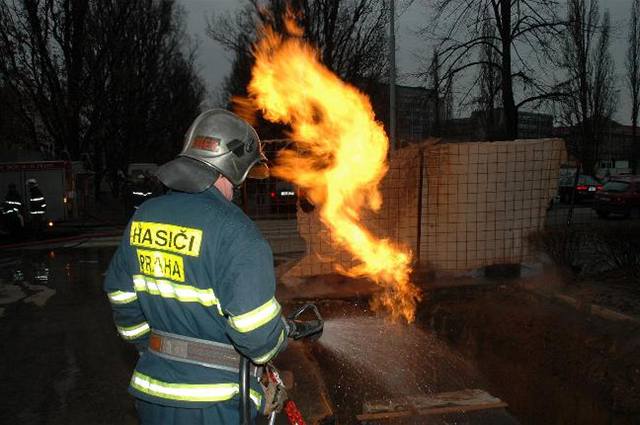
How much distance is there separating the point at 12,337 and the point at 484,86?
15272 millimetres

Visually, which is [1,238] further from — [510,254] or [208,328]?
[208,328]

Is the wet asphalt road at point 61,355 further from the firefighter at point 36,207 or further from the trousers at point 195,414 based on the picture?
the firefighter at point 36,207

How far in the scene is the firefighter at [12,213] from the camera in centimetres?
1573

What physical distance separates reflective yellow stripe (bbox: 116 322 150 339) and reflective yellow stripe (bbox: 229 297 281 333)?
754 millimetres

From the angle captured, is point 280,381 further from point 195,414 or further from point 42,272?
point 42,272

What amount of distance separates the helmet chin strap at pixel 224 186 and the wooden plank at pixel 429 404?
8.53 feet

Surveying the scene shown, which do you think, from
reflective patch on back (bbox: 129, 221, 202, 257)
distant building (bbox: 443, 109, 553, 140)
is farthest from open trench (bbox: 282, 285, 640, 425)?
distant building (bbox: 443, 109, 553, 140)

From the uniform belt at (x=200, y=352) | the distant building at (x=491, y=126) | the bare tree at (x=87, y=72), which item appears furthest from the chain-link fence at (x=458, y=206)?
the bare tree at (x=87, y=72)

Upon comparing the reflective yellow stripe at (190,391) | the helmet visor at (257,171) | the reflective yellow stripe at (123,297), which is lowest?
the reflective yellow stripe at (190,391)

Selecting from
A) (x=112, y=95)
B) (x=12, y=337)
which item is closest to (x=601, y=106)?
(x=112, y=95)

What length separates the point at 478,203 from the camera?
27.5ft

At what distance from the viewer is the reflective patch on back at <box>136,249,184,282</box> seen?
232cm

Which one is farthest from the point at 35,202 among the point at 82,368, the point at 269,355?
the point at 269,355

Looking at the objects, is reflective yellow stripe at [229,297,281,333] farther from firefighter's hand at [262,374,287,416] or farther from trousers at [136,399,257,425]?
firefighter's hand at [262,374,287,416]
